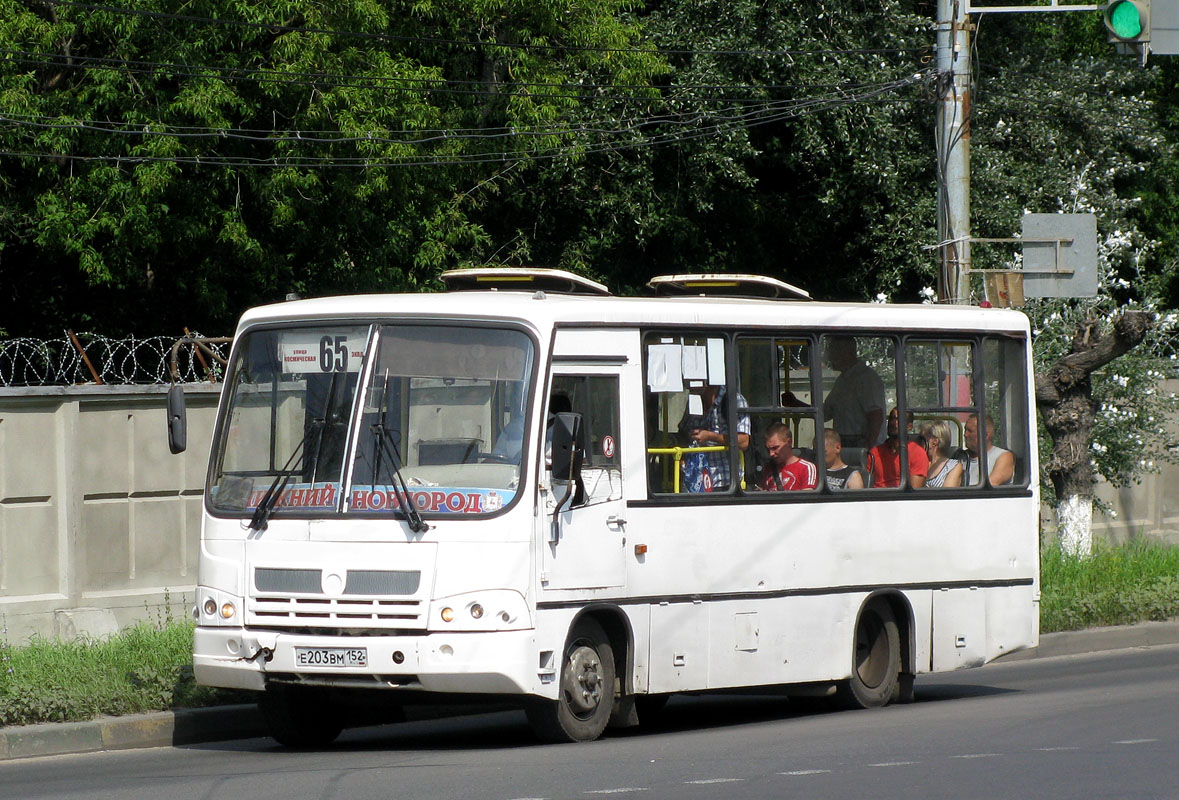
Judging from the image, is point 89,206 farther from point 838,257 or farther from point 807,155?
point 838,257

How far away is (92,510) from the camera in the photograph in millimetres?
14625

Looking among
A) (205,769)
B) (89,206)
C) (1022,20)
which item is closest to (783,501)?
(205,769)

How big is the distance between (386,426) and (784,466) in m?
3.00

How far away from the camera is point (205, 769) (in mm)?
9555

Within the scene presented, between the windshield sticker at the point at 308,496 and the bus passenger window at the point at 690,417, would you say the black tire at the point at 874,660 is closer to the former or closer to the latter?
the bus passenger window at the point at 690,417

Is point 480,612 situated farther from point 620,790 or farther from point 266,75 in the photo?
point 266,75

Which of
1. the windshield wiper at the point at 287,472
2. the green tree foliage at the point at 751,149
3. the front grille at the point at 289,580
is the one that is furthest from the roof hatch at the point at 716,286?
the green tree foliage at the point at 751,149

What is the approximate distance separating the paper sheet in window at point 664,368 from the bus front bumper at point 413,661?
1975 mm

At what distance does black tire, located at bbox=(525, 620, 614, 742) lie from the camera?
33.4ft

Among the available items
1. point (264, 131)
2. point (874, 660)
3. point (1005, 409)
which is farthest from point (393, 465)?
point (264, 131)

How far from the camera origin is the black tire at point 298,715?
1057 cm

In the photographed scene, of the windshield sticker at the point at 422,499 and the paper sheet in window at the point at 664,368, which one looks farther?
the paper sheet in window at the point at 664,368

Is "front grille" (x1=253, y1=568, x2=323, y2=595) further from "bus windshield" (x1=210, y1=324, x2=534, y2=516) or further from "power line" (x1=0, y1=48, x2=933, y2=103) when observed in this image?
"power line" (x1=0, y1=48, x2=933, y2=103)

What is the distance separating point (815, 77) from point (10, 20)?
11.6 metres
